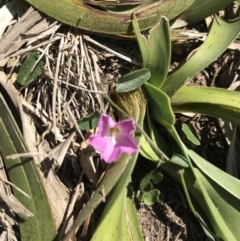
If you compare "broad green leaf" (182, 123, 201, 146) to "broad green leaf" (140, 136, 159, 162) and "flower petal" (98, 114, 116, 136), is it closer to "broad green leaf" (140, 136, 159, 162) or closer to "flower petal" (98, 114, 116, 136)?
"broad green leaf" (140, 136, 159, 162)

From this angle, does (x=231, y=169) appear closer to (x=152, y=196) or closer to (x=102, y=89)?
(x=152, y=196)

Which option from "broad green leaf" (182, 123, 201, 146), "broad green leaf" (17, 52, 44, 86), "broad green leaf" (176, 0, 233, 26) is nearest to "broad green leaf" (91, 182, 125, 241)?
"broad green leaf" (182, 123, 201, 146)

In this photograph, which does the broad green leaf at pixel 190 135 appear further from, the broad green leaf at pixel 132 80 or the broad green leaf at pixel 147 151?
the broad green leaf at pixel 132 80

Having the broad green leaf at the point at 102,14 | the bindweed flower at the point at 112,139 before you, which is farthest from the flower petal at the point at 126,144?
the broad green leaf at the point at 102,14

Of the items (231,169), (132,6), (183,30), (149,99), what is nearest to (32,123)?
(149,99)


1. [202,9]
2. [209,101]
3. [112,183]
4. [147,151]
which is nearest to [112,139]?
[112,183]

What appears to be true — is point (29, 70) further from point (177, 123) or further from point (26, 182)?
point (177, 123)
